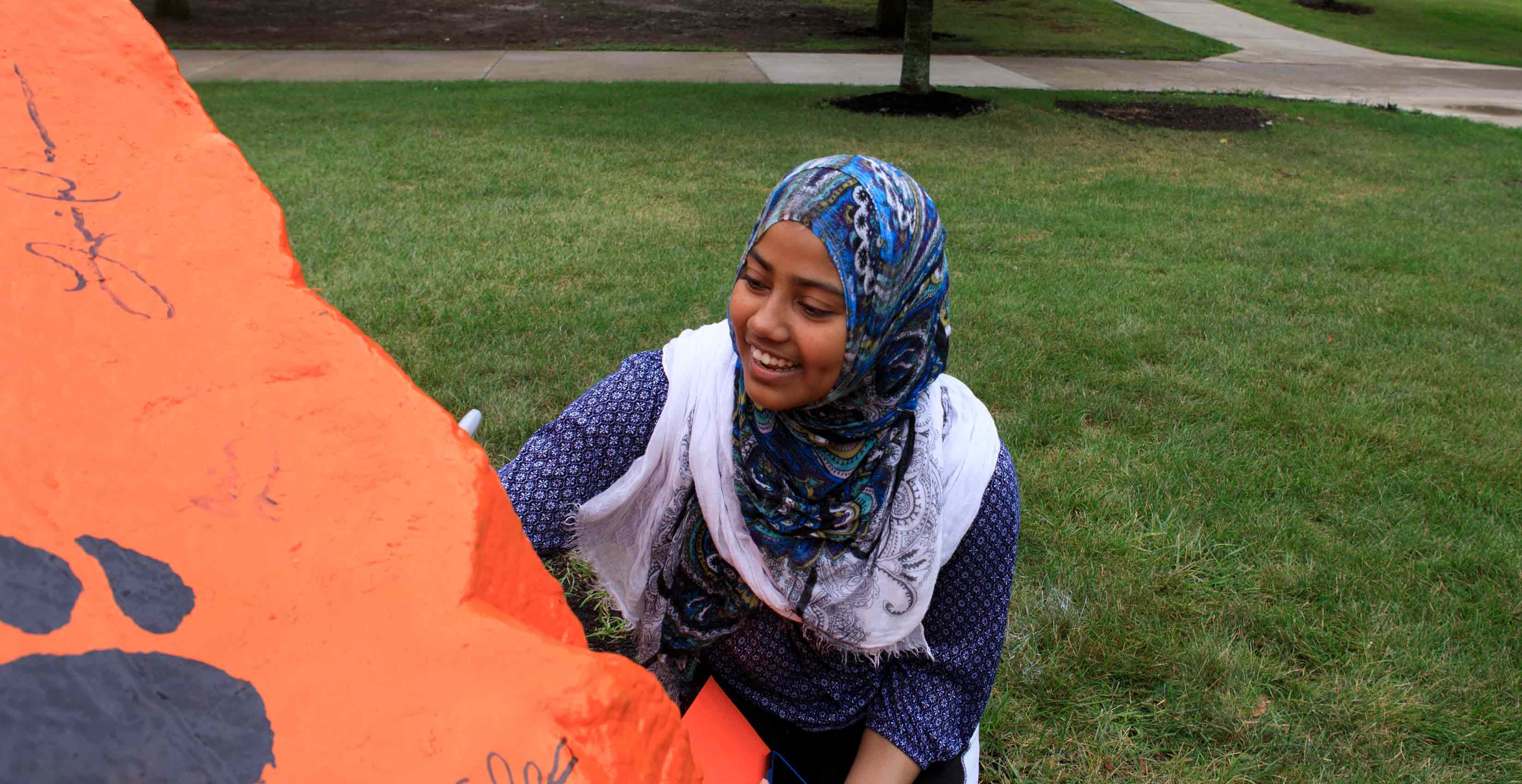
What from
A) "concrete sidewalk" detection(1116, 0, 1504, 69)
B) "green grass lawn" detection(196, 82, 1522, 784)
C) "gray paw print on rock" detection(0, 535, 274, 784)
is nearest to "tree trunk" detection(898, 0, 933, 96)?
"green grass lawn" detection(196, 82, 1522, 784)

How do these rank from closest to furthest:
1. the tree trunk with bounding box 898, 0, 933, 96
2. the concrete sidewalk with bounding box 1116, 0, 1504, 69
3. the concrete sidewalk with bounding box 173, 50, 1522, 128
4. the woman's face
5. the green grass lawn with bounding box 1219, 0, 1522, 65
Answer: the woman's face
the tree trunk with bounding box 898, 0, 933, 96
the concrete sidewalk with bounding box 173, 50, 1522, 128
the concrete sidewalk with bounding box 1116, 0, 1504, 69
the green grass lawn with bounding box 1219, 0, 1522, 65

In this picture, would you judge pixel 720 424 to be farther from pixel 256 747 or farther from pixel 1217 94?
pixel 1217 94

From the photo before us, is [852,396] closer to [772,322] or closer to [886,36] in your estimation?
[772,322]

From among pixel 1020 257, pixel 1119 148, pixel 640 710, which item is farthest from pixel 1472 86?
pixel 640 710

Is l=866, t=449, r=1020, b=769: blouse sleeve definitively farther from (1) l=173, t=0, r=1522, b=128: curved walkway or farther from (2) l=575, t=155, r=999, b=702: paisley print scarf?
(1) l=173, t=0, r=1522, b=128: curved walkway

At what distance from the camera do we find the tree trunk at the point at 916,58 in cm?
980

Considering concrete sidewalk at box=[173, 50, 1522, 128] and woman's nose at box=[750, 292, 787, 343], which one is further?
concrete sidewalk at box=[173, 50, 1522, 128]

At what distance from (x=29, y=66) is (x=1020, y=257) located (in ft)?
16.0

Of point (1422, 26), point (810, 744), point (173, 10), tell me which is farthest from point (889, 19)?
point (810, 744)

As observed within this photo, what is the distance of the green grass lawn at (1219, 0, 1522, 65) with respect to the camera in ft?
54.5

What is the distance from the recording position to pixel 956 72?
12586 mm

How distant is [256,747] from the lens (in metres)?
0.97

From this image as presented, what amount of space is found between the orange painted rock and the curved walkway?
1021 cm

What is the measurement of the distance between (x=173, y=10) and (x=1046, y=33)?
12722mm
